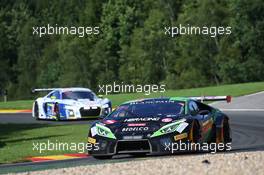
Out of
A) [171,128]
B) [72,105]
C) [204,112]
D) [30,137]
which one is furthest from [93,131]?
[72,105]

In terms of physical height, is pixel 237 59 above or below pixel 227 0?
below

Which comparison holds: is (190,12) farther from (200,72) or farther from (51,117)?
(51,117)

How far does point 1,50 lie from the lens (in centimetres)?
10600

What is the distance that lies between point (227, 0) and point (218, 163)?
62.5m

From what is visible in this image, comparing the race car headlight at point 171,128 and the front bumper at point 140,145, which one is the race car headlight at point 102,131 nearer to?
the front bumper at point 140,145

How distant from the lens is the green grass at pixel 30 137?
17703 mm

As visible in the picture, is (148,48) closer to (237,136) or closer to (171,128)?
(237,136)

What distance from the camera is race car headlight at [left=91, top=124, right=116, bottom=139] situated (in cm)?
1424

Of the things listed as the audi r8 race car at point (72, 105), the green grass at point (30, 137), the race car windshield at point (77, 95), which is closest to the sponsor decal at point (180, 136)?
the green grass at point (30, 137)

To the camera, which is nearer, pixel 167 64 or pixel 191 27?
pixel 191 27

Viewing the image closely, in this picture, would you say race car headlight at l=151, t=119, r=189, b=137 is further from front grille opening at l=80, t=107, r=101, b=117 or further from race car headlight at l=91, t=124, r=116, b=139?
front grille opening at l=80, t=107, r=101, b=117

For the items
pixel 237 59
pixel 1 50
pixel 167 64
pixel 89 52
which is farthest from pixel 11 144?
pixel 1 50

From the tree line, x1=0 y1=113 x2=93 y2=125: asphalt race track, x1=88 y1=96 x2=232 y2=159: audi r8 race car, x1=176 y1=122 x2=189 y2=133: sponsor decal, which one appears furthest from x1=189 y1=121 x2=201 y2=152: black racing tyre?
the tree line

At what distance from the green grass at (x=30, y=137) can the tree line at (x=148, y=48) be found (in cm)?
4246
